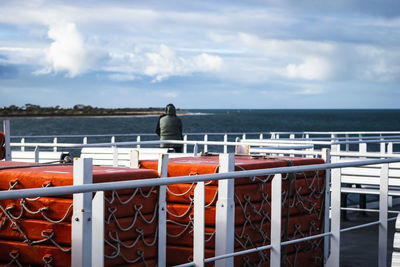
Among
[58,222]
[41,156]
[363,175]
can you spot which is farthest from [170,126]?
[58,222]

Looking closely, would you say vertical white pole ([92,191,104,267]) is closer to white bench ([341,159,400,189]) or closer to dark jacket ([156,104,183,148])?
white bench ([341,159,400,189])

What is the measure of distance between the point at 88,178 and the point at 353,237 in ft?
19.1

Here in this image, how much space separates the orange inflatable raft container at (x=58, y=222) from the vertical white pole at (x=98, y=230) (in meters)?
0.12

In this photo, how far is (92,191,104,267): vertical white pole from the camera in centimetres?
384

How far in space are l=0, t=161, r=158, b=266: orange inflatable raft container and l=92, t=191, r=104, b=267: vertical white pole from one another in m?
0.12

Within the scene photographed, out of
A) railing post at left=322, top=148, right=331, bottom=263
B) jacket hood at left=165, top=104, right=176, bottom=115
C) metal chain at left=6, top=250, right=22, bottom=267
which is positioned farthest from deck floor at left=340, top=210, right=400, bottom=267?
jacket hood at left=165, top=104, right=176, bottom=115

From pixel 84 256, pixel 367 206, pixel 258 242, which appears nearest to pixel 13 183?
pixel 84 256

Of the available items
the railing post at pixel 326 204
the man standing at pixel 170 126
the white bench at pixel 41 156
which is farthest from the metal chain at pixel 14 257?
the white bench at pixel 41 156

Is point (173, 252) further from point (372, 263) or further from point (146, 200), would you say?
point (372, 263)

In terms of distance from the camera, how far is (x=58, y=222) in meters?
3.91

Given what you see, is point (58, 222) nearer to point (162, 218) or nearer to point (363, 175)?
point (162, 218)

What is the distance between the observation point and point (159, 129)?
13562mm

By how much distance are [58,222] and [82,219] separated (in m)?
0.32

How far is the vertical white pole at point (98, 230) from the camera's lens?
3844mm
